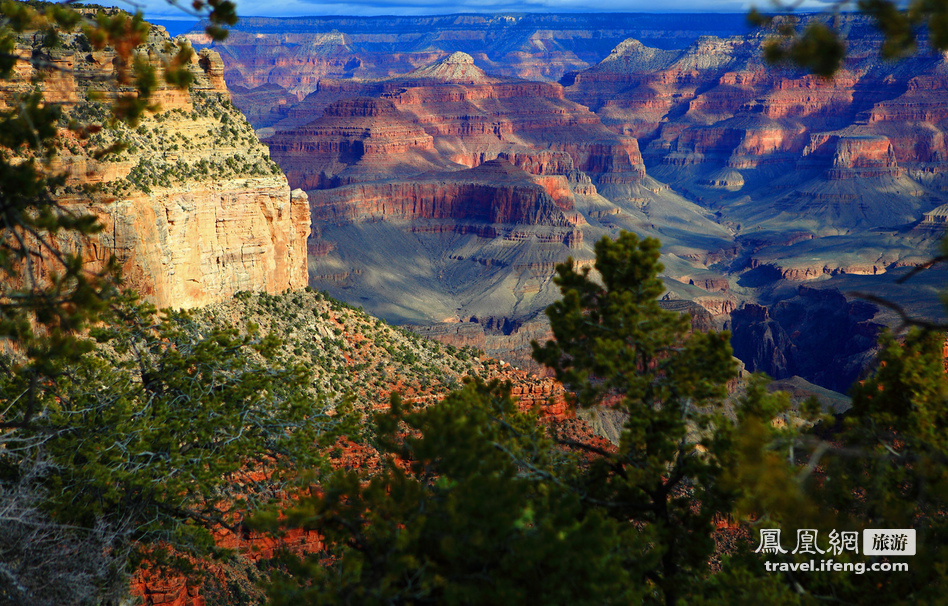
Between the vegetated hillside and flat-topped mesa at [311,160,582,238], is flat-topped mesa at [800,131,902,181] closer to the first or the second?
flat-topped mesa at [311,160,582,238]

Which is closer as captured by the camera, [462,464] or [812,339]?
[462,464]

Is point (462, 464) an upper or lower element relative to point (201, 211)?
lower

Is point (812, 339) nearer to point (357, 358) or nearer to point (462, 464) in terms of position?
point (357, 358)

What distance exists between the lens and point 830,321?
334 feet

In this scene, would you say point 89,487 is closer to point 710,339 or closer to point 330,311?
point 710,339

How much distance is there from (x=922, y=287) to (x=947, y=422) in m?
101

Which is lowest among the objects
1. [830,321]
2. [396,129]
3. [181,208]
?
[830,321]

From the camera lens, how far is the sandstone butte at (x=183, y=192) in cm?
2838

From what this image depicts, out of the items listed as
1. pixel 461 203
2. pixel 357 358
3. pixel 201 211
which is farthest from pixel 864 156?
pixel 201 211

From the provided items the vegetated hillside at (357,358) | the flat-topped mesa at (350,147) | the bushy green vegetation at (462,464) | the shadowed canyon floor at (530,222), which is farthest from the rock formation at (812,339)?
the flat-topped mesa at (350,147)

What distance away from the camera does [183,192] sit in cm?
3183

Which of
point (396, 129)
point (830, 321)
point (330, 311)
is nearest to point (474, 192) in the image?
point (396, 129)

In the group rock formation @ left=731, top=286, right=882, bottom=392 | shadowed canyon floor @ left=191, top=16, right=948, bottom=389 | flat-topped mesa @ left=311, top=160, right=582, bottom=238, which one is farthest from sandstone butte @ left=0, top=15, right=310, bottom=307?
flat-topped mesa @ left=311, top=160, right=582, bottom=238

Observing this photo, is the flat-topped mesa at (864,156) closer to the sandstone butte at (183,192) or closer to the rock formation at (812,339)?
the rock formation at (812,339)
